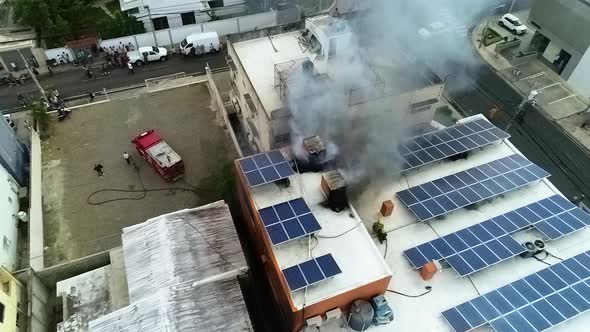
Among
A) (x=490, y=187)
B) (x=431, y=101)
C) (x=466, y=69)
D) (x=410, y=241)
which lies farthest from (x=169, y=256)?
(x=466, y=69)

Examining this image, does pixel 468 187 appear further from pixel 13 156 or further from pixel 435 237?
pixel 13 156

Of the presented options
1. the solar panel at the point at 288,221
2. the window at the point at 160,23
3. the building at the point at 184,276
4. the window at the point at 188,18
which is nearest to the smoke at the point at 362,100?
the solar panel at the point at 288,221

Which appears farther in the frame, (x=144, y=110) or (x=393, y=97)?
(x=144, y=110)

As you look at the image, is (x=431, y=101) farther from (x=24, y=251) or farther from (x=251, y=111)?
(x=24, y=251)

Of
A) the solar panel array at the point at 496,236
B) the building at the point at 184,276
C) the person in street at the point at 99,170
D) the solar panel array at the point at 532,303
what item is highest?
the solar panel array at the point at 496,236

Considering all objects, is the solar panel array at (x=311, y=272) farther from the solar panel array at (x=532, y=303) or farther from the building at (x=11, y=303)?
the building at (x=11, y=303)
